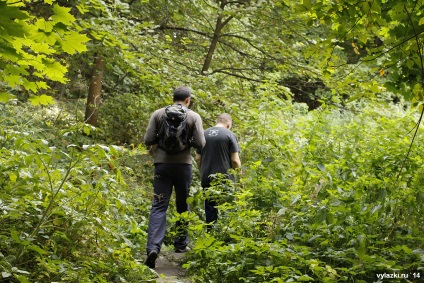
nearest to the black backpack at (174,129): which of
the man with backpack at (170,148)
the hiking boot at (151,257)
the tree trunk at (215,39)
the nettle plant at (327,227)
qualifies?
the man with backpack at (170,148)

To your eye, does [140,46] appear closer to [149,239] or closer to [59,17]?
[149,239]

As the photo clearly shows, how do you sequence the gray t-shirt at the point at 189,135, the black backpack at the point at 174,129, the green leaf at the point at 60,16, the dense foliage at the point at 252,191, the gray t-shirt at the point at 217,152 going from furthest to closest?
1. the gray t-shirt at the point at 217,152
2. the gray t-shirt at the point at 189,135
3. the black backpack at the point at 174,129
4. the dense foliage at the point at 252,191
5. the green leaf at the point at 60,16

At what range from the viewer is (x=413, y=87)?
516 centimetres

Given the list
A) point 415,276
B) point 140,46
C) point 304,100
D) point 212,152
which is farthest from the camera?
point 304,100

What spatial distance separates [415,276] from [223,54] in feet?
29.2

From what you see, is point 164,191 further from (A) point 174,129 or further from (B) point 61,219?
(B) point 61,219

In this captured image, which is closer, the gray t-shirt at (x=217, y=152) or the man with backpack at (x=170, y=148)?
the man with backpack at (x=170, y=148)

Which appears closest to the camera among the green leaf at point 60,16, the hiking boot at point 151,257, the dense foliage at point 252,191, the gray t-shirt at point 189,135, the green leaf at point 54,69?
the green leaf at point 60,16

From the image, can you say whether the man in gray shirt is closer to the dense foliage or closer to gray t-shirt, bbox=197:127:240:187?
gray t-shirt, bbox=197:127:240:187

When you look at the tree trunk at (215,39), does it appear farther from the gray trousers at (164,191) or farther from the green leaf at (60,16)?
the green leaf at (60,16)

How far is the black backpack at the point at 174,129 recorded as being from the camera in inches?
249

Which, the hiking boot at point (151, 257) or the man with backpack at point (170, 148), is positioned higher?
the man with backpack at point (170, 148)

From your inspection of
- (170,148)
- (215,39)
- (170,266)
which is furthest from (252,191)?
(215,39)

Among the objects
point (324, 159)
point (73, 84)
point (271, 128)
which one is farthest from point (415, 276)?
point (73, 84)
